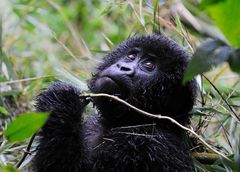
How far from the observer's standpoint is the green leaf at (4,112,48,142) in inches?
51.3

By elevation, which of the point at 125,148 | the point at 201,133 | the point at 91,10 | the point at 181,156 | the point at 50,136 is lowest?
the point at 91,10

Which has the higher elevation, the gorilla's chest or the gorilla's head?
the gorilla's head

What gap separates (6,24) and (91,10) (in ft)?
7.79

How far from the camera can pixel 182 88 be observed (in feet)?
8.88

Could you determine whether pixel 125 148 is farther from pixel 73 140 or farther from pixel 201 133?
pixel 201 133

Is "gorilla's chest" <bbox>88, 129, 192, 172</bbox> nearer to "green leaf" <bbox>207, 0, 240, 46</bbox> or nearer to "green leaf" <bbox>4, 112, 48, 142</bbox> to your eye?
"green leaf" <bbox>4, 112, 48, 142</bbox>

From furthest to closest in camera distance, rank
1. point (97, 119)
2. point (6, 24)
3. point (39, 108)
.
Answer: point (6, 24) < point (97, 119) < point (39, 108)

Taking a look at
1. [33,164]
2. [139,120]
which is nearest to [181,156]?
[139,120]

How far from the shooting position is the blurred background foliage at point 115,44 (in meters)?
1.25

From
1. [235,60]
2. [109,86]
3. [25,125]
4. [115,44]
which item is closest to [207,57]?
[235,60]

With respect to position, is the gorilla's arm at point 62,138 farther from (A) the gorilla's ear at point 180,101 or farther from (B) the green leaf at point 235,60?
(B) the green leaf at point 235,60

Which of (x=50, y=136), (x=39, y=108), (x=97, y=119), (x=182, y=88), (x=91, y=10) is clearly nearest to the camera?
(x=50, y=136)

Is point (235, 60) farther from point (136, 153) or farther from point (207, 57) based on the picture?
point (136, 153)

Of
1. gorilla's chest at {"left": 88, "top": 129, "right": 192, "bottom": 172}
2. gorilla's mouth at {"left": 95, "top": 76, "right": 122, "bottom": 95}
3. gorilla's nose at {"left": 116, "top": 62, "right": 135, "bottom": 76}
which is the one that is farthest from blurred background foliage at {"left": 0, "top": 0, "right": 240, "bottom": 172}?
gorilla's mouth at {"left": 95, "top": 76, "right": 122, "bottom": 95}
